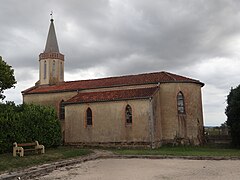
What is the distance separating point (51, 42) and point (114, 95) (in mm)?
16570

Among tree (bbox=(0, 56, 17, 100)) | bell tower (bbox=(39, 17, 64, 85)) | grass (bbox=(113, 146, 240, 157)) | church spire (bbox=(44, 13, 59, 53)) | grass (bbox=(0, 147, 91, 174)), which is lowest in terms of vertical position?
grass (bbox=(113, 146, 240, 157))

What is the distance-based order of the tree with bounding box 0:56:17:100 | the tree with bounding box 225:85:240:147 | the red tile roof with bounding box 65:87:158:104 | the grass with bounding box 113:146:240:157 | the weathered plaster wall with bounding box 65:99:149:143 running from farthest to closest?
the red tile roof with bounding box 65:87:158:104
the weathered plaster wall with bounding box 65:99:149:143
the tree with bounding box 225:85:240:147
the tree with bounding box 0:56:17:100
the grass with bounding box 113:146:240:157

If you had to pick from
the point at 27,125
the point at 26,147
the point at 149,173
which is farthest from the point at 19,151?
the point at 149,173

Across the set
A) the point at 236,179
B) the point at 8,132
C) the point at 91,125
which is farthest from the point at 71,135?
the point at 236,179

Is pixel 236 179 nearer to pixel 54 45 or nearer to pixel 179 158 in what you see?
pixel 179 158

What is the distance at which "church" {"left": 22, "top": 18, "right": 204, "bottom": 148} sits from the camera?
26.6m

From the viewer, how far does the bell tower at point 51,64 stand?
3888 cm

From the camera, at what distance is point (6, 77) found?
2362 cm

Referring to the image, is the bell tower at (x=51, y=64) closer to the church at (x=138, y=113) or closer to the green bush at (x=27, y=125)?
the church at (x=138, y=113)

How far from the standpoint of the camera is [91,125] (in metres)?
28.8

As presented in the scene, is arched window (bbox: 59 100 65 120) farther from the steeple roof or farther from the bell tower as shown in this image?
the steeple roof

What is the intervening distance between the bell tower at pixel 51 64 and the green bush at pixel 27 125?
14872 mm

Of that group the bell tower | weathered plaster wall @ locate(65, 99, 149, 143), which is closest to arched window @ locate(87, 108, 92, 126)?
weathered plaster wall @ locate(65, 99, 149, 143)

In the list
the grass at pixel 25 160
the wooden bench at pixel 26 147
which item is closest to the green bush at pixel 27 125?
the wooden bench at pixel 26 147
